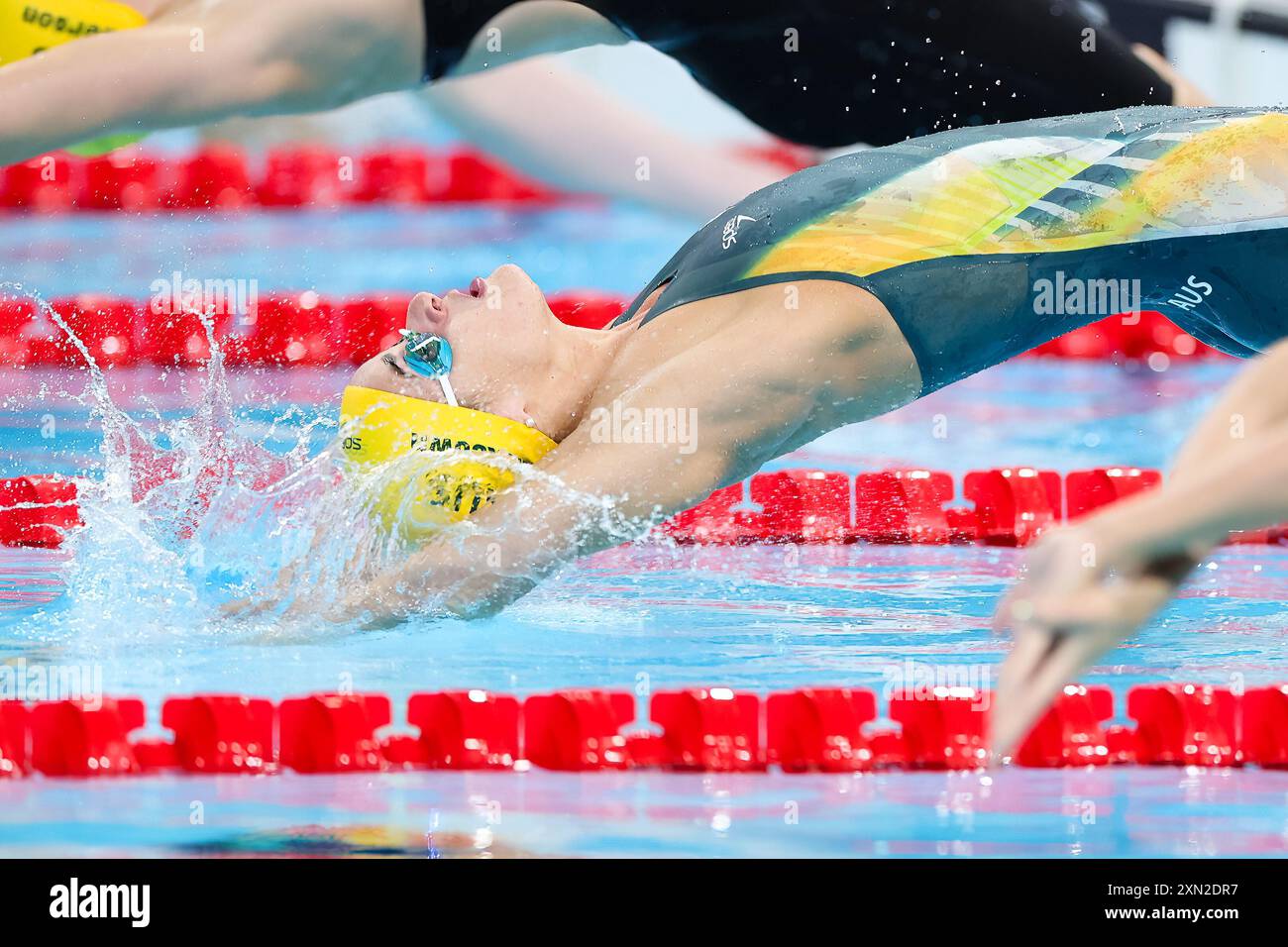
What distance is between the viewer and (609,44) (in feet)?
10.9

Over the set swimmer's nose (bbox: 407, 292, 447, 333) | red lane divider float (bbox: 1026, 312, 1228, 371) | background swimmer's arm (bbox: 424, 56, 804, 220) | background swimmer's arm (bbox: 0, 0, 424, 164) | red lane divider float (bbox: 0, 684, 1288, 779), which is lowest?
red lane divider float (bbox: 0, 684, 1288, 779)

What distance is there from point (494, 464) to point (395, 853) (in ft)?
1.72

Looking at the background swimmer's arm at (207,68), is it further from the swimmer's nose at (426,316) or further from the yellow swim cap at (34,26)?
the swimmer's nose at (426,316)

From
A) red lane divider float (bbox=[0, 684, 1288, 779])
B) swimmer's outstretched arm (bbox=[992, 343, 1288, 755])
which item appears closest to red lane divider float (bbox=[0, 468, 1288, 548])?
red lane divider float (bbox=[0, 684, 1288, 779])

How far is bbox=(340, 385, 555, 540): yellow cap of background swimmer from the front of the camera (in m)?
2.27

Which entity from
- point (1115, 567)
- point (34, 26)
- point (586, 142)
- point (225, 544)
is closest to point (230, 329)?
point (586, 142)

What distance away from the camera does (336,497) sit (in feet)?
8.03

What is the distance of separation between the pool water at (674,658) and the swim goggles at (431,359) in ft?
1.22

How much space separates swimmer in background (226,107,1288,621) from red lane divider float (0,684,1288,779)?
0.61 ft

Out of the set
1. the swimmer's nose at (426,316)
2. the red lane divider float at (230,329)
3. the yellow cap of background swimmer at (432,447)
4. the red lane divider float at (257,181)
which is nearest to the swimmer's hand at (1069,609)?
the yellow cap of background swimmer at (432,447)

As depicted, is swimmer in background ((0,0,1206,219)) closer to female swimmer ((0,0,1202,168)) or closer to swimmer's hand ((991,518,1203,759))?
female swimmer ((0,0,1202,168))

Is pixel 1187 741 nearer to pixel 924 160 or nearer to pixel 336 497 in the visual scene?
pixel 924 160

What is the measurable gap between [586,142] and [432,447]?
2.22 m

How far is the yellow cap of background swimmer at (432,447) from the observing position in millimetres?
2268
